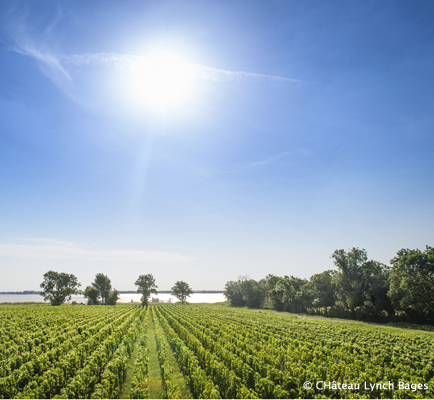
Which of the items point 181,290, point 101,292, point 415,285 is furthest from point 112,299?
point 415,285

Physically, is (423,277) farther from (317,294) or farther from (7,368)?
(7,368)

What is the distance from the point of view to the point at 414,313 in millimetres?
42750

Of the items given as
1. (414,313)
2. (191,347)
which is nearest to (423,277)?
(414,313)

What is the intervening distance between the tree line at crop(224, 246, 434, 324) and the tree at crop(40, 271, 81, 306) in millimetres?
91197

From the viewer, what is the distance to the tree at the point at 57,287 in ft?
326

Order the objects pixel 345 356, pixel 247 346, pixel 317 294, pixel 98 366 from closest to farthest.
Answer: pixel 98 366 → pixel 345 356 → pixel 247 346 → pixel 317 294

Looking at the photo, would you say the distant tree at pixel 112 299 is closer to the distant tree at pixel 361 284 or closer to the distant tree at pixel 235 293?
the distant tree at pixel 235 293

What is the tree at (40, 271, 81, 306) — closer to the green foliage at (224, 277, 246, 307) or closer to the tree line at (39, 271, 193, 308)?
the tree line at (39, 271, 193, 308)

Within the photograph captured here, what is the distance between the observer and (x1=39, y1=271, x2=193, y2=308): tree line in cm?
10012

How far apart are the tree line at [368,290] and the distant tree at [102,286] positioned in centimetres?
7667

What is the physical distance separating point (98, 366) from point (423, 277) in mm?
52219

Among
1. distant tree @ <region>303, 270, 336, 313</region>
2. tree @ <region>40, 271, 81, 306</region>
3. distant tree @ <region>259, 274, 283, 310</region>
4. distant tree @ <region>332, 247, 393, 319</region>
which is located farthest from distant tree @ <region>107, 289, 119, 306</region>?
distant tree @ <region>332, 247, 393, 319</region>

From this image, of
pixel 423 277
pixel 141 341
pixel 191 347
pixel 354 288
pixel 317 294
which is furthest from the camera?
pixel 317 294

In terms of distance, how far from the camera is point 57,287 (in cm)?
10188
